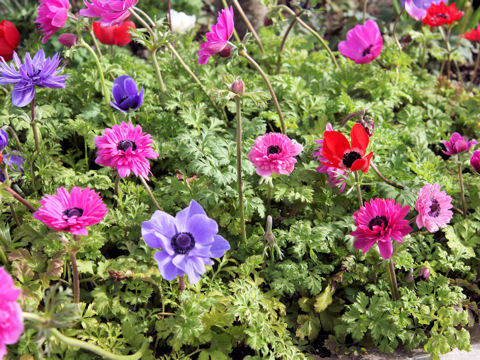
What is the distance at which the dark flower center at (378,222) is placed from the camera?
1.64 meters

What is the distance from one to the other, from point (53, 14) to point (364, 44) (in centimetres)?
154

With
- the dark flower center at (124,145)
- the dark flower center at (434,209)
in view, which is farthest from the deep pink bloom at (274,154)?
the dark flower center at (434,209)

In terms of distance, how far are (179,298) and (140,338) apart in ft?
0.63

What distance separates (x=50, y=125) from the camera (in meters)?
2.26

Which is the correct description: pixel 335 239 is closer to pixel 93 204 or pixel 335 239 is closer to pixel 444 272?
pixel 444 272

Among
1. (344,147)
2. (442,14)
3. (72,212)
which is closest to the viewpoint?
(72,212)

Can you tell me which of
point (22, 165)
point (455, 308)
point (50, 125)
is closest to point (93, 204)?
point (22, 165)

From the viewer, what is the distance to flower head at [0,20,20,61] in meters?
2.27

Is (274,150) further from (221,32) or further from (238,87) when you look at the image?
(221,32)

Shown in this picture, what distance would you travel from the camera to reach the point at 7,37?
2287 millimetres

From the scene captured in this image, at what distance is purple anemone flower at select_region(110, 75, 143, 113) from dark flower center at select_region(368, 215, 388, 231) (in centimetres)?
103

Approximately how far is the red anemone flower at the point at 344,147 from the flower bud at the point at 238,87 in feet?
1.09

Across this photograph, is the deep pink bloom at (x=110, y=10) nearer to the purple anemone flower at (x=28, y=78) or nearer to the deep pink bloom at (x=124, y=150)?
the purple anemone flower at (x=28, y=78)

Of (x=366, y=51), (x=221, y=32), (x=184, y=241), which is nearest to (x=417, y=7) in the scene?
(x=366, y=51)
